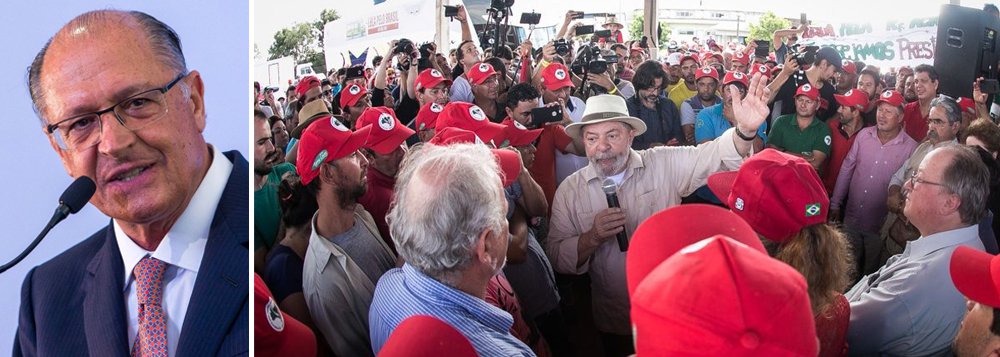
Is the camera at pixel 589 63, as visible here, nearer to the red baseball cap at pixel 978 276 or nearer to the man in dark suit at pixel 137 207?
the red baseball cap at pixel 978 276

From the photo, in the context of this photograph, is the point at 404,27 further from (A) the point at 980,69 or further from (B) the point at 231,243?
(B) the point at 231,243

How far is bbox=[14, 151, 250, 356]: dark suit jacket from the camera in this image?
1.11 m

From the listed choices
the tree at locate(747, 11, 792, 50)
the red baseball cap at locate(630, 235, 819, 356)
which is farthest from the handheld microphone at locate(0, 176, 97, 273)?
the tree at locate(747, 11, 792, 50)

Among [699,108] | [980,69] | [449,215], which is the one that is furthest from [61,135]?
[699,108]

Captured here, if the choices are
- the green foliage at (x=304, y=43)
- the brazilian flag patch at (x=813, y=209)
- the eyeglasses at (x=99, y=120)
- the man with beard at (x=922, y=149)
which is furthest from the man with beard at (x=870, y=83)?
the green foliage at (x=304, y=43)

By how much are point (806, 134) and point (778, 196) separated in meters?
2.88

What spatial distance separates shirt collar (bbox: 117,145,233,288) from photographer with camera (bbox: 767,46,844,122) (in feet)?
13.7

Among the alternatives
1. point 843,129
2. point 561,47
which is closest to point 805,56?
point 843,129

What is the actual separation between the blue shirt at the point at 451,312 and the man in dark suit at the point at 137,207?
43cm

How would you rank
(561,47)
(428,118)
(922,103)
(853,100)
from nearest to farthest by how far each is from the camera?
(428,118) < (853,100) < (922,103) < (561,47)

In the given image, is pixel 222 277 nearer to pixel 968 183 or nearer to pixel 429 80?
pixel 968 183

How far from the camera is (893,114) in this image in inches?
161

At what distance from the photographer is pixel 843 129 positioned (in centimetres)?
462

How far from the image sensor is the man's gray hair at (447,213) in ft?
4.90
